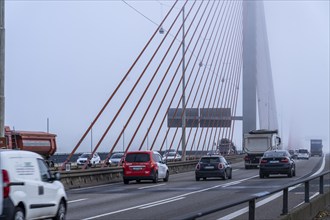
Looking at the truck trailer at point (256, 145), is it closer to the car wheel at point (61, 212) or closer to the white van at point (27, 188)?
the car wheel at point (61, 212)

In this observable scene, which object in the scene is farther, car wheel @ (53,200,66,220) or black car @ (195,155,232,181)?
black car @ (195,155,232,181)

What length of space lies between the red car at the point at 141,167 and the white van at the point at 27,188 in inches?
829

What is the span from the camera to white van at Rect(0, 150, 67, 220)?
1461 cm

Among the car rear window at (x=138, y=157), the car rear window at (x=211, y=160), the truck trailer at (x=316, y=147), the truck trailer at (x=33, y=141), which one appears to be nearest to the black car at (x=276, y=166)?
the car rear window at (x=211, y=160)

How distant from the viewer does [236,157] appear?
265 ft

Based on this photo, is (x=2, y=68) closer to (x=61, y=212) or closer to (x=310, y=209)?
(x=61, y=212)

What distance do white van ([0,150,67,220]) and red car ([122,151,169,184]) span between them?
69.1 feet

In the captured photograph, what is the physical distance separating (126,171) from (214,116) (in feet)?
85.8

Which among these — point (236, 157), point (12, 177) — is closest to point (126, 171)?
point (12, 177)

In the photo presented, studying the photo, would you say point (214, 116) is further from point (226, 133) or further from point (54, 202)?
point (54, 202)

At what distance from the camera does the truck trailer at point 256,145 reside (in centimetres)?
6125

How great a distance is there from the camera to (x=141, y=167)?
38531 mm

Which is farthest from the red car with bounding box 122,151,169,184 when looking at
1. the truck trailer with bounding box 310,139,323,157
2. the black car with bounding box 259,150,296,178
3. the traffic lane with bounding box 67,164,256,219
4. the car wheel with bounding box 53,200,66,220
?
Result: the truck trailer with bounding box 310,139,323,157

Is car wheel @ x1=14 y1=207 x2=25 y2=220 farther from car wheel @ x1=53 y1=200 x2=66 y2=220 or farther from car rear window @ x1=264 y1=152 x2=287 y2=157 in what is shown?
car rear window @ x1=264 y1=152 x2=287 y2=157
